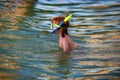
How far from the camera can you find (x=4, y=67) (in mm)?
6527

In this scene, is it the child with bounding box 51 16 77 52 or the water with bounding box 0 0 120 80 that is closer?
the water with bounding box 0 0 120 80

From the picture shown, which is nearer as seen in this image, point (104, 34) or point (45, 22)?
point (104, 34)

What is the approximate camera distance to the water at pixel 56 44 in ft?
20.4

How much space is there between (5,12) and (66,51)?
5.63 meters

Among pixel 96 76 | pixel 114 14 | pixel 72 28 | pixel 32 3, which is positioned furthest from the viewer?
pixel 32 3

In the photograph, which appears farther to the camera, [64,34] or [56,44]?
[56,44]

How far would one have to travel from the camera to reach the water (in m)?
6.23

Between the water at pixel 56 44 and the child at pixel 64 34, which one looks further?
the child at pixel 64 34

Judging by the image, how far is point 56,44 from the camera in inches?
324

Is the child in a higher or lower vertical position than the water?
higher

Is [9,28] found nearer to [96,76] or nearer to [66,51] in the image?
[66,51]

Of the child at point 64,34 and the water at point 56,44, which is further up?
the child at point 64,34

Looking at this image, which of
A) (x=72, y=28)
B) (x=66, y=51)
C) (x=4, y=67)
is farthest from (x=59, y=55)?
(x=72, y=28)

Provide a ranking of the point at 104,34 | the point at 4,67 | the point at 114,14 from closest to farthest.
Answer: the point at 4,67 → the point at 104,34 → the point at 114,14
